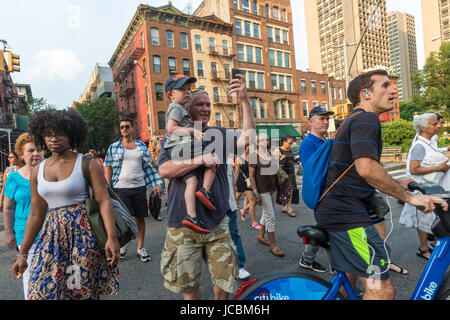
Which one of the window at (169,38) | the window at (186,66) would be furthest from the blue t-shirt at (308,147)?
the window at (169,38)

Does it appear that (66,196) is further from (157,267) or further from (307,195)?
(157,267)

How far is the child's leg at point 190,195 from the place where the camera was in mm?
1953

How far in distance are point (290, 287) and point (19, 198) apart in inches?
103

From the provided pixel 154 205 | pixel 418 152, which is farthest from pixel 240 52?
pixel 154 205

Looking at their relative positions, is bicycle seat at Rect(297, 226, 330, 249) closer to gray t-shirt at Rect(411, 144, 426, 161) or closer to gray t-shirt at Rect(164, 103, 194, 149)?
gray t-shirt at Rect(164, 103, 194, 149)

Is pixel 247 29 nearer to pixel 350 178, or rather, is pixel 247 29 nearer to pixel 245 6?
pixel 245 6

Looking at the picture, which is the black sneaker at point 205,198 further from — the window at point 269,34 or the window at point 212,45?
the window at point 269,34

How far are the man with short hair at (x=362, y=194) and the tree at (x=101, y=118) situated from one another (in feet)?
109

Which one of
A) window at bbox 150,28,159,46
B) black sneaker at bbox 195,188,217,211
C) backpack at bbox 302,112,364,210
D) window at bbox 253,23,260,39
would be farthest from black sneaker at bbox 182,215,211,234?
window at bbox 253,23,260,39

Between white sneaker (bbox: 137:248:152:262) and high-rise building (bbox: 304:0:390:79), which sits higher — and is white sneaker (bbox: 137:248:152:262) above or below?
below

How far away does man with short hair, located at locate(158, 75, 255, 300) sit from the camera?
1941 millimetres

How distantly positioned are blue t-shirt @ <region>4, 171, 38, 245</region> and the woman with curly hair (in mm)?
662

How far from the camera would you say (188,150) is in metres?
1.99
